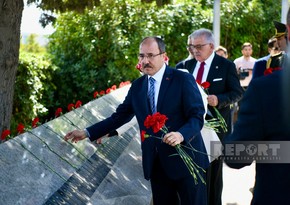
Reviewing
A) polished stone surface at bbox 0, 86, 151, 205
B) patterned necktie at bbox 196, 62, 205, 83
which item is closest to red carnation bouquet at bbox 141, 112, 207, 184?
polished stone surface at bbox 0, 86, 151, 205

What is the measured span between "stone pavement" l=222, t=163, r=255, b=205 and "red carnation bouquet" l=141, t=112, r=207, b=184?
344 centimetres

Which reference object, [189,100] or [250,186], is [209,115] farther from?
[250,186]

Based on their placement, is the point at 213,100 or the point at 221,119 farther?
the point at 221,119

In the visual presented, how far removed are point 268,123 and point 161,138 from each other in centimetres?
215

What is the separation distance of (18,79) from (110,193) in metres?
7.96

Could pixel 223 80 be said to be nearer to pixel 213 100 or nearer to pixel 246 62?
pixel 213 100

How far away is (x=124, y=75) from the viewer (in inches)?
692

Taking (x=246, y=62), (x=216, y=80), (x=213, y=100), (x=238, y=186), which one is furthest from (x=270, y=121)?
(x=246, y=62)

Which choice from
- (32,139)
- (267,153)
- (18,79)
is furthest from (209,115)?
(18,79)

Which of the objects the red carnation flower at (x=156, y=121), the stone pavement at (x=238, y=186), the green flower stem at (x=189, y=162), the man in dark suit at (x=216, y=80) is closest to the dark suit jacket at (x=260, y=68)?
the man in dark suit at (x=216, y=80)

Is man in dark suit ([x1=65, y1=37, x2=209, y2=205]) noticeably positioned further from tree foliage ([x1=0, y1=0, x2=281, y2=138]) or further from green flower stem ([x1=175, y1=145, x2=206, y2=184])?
tree foliage ([x1=0, y1=0, x2=281, y2=138])

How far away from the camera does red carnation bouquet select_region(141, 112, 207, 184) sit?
5.00 m

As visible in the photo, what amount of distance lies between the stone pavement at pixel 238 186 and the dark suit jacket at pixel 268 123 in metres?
5.58

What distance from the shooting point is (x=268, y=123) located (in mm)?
3100
